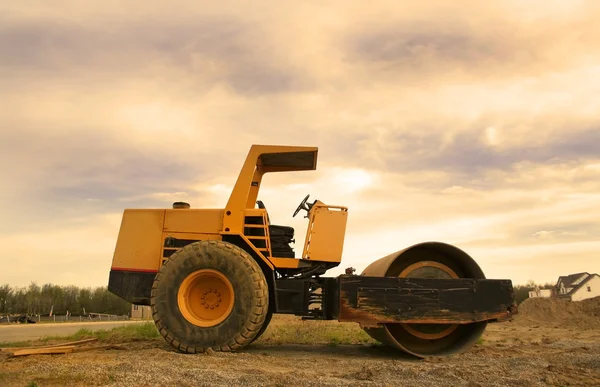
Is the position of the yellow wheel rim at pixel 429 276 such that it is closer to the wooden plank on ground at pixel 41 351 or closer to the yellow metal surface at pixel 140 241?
the yellow metal surface at pixel 140 241

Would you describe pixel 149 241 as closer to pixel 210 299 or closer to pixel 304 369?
pixel 210 299

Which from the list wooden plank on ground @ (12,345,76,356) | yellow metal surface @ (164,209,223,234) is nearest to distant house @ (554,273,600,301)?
yellow metal surface @ (164,209,223,234)

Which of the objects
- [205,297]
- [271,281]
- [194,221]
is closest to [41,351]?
[205,297]

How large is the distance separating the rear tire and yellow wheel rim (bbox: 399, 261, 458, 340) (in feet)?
7.51

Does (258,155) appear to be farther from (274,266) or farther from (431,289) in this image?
(431,289)

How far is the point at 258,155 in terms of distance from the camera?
806 cm

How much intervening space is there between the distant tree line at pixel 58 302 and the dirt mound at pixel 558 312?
50.9 meters

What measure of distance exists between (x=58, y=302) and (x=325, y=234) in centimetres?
6618

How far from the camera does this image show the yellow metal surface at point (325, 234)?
779cm

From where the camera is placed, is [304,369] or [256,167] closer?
[304,369]

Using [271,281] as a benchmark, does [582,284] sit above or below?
below

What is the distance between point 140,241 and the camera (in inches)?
313

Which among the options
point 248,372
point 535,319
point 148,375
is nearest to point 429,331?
point 248,372

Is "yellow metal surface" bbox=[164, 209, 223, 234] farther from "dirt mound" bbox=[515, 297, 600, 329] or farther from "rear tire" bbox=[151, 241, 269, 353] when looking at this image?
"dirt mound" bbox=[515, 297, 600, 329]
